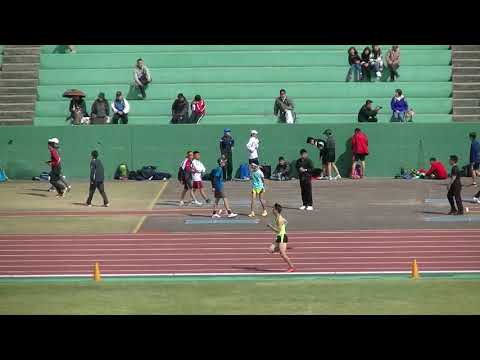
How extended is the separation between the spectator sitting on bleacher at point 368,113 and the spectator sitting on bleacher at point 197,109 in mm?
6079

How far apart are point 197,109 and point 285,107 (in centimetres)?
339

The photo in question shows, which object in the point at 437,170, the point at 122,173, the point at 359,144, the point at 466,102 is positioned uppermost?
the point at 466,102

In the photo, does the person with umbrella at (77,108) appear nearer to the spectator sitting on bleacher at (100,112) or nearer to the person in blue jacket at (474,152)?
the spectator sitting on bleacher at (100,112)

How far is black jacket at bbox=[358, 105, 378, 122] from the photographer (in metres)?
41.8

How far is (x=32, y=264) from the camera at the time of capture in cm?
2602

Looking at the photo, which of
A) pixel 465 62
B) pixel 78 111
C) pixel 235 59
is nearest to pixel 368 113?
pixel 465 62

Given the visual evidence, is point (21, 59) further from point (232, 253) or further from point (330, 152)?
point (232, 253)

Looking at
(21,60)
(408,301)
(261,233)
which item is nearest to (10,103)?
(21,60)

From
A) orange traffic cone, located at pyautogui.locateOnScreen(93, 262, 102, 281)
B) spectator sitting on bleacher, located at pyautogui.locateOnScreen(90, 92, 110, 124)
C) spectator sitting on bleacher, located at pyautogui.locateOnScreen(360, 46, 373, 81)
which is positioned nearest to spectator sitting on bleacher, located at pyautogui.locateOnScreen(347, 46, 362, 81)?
spectator sitting on bleacher, located at pyautogui.locateOnScreen(360, 46, 373, 81)

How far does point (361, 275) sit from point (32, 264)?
→ 7795 mm

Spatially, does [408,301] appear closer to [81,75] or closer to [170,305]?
[170,305]

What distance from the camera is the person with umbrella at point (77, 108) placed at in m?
42.4

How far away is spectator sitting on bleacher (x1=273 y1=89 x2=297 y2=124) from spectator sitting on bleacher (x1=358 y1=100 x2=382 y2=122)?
8.58 feet

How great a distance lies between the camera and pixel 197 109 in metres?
42.5
